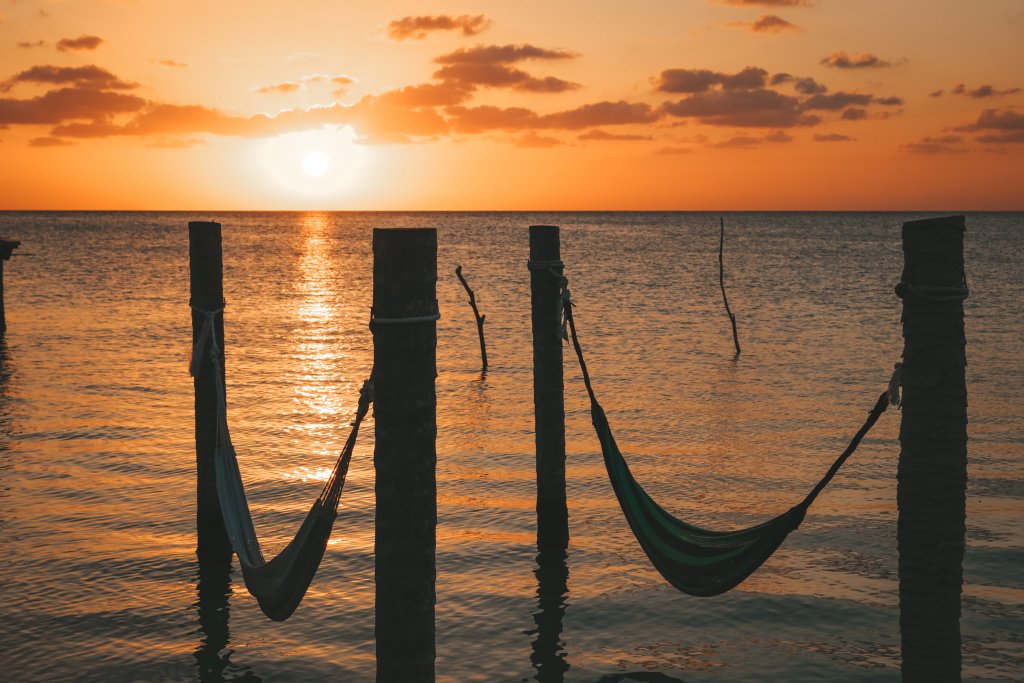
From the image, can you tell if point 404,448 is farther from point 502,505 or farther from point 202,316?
point 502,505

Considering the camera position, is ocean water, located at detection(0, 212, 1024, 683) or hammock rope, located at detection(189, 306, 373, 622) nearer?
hammock rope, located at detection(189, 306, 373, 622)

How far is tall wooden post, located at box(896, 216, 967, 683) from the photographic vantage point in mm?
4145

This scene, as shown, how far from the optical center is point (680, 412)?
17703 millimetres

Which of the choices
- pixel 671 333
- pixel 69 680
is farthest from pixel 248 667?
pixel 671 333

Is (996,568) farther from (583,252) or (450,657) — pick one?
(583,252)

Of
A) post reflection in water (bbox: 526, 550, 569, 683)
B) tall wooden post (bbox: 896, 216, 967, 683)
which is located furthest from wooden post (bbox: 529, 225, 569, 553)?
tall wooden post (bbox: 896, 216, 967, 683)

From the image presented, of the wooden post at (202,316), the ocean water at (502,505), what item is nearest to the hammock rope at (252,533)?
the wooden post at (202,316)

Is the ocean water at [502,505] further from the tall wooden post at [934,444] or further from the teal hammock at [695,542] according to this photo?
the tall wooden post at [934,444]

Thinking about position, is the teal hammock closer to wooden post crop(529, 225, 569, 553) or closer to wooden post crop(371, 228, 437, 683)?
wooden post crop(529, 225, 569, 553)

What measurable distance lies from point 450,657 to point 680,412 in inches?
421

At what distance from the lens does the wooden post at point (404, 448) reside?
4.37 meters

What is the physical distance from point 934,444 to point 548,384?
5200mm

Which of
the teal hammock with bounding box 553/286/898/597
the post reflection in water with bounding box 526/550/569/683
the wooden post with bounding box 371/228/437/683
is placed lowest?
the post reflection in water with bounding box 526/550/569/683

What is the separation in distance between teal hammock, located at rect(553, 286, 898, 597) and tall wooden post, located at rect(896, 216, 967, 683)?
96 centimetres
